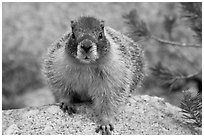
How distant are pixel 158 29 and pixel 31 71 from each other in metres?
2.23

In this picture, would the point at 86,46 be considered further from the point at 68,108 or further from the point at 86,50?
the point at 68,108

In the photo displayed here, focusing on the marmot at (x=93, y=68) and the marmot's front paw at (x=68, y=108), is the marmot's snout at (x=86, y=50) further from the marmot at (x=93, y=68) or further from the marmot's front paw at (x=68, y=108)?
the marmot's front paw at (x=68, y=108)

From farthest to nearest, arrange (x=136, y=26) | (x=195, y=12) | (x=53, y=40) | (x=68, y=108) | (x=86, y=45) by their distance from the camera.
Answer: (x=53, y=40)
(x=136, y=26)
(x=195, y=12)
(x=68, y=108)
(x=86, y=45)

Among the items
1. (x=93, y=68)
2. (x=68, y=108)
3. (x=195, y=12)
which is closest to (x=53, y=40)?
(x=195, y=12)

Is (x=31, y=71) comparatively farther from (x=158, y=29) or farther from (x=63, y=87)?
(x=63, y=87)

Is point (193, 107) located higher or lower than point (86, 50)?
lower

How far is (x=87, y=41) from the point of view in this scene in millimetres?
3512

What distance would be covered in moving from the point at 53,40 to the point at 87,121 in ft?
11.2

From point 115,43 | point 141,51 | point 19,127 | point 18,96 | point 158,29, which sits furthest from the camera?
point 158,29

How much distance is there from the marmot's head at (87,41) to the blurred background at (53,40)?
9.69 ft

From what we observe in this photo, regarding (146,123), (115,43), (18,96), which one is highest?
(115,43)

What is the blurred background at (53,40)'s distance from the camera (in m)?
7.00

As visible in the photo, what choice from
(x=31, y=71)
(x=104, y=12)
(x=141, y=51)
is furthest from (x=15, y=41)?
(x=141, y=51)

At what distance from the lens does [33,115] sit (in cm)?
402
